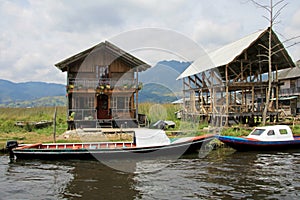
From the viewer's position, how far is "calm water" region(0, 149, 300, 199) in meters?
10.5

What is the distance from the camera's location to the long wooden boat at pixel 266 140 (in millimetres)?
18078

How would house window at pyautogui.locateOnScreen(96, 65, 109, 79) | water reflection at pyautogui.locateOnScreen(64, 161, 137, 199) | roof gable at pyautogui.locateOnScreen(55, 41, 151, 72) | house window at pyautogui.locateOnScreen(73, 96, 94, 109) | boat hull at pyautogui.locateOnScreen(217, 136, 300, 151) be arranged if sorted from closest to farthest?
water reflection at pyautogui.locateOnScreen(64, 161, 137, 199), boat hull at pyautogui.locateOnScreen(217, 136, 300, 151), roof gable at pyautogui.locateOnScreen(55, 41, 151, 72), house window at pyautogui.locateOnScreen(73, 96, 94, 109), house window at pyautogui.locateOnScreen(96, 65, 109, 79)

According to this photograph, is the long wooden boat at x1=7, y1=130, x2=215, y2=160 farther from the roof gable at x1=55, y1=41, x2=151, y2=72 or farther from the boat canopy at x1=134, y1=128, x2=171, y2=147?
the roof gable at x1=55, y1=41, x2=151, y2=72

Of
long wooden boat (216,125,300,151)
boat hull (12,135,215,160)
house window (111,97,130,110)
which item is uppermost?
house window (111,97,130,110)

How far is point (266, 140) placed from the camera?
60.3 ft

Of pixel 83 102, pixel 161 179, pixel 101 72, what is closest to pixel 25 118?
pixel 83 102

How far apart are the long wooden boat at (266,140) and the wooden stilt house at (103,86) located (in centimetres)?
997

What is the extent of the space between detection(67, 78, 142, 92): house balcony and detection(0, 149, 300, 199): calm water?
10007 mm

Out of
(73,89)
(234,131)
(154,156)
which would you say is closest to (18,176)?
(154,156)

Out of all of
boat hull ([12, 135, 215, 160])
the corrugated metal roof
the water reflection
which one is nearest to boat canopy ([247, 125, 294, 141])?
boat hull ([12, 135, 215, 160])

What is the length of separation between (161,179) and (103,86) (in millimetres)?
14474

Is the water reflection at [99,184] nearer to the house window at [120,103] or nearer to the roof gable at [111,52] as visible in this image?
the house window at [120,103]

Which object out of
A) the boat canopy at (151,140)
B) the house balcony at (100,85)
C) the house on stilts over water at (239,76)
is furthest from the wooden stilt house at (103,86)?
the boat canopy at (151,140)

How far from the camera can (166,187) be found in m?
11.3
